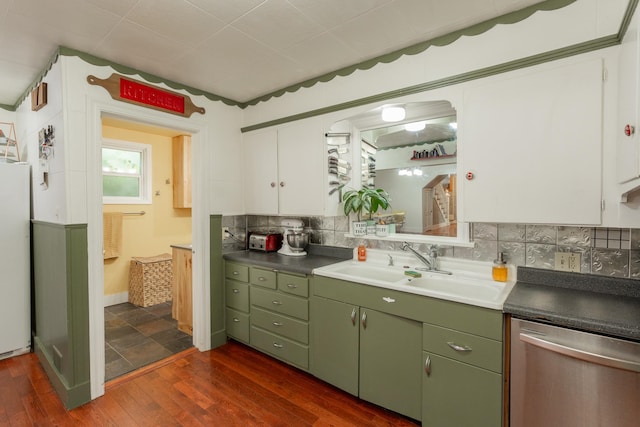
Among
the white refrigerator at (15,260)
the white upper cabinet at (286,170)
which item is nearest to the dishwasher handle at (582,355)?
the white upper cabinet at (286,170)

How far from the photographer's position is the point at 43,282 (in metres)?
2.55

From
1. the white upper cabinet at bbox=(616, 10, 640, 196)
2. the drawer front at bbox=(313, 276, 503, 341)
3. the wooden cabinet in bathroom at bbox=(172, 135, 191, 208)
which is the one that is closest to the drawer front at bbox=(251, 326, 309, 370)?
the drawer front at bbox=(313, 276, 503, 341)

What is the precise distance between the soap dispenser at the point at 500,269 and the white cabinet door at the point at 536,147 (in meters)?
0.32

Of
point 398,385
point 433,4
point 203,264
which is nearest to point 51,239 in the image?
point 203,264

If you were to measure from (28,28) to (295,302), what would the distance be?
2485 mm

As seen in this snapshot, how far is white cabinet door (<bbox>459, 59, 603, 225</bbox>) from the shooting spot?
58.4 inches

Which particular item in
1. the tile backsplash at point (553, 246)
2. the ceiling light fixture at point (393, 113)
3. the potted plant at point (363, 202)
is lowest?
the tile backsplash at point (553, 246)

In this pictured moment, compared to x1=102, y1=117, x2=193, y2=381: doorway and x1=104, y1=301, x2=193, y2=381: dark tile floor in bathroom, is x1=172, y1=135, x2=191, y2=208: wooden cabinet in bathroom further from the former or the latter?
x1=104, y1=301, x2=193, y2=381: dark tile floor in bathroom

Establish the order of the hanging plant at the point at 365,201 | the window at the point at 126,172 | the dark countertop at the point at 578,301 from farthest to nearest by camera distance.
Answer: the window at the point at 126,172 < the hanging plant at the point at 365,201 < the dark countertop at the point at 578,301

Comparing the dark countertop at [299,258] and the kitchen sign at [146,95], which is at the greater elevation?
the kitchen sign at [146,95]

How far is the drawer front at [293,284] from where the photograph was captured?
7.63 feet

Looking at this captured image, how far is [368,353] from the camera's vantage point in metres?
2.00

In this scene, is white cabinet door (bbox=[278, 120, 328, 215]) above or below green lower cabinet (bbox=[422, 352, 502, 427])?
above

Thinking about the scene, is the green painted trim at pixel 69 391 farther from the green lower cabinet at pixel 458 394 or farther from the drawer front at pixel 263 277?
the green lower cabinet at pixel 458 394
